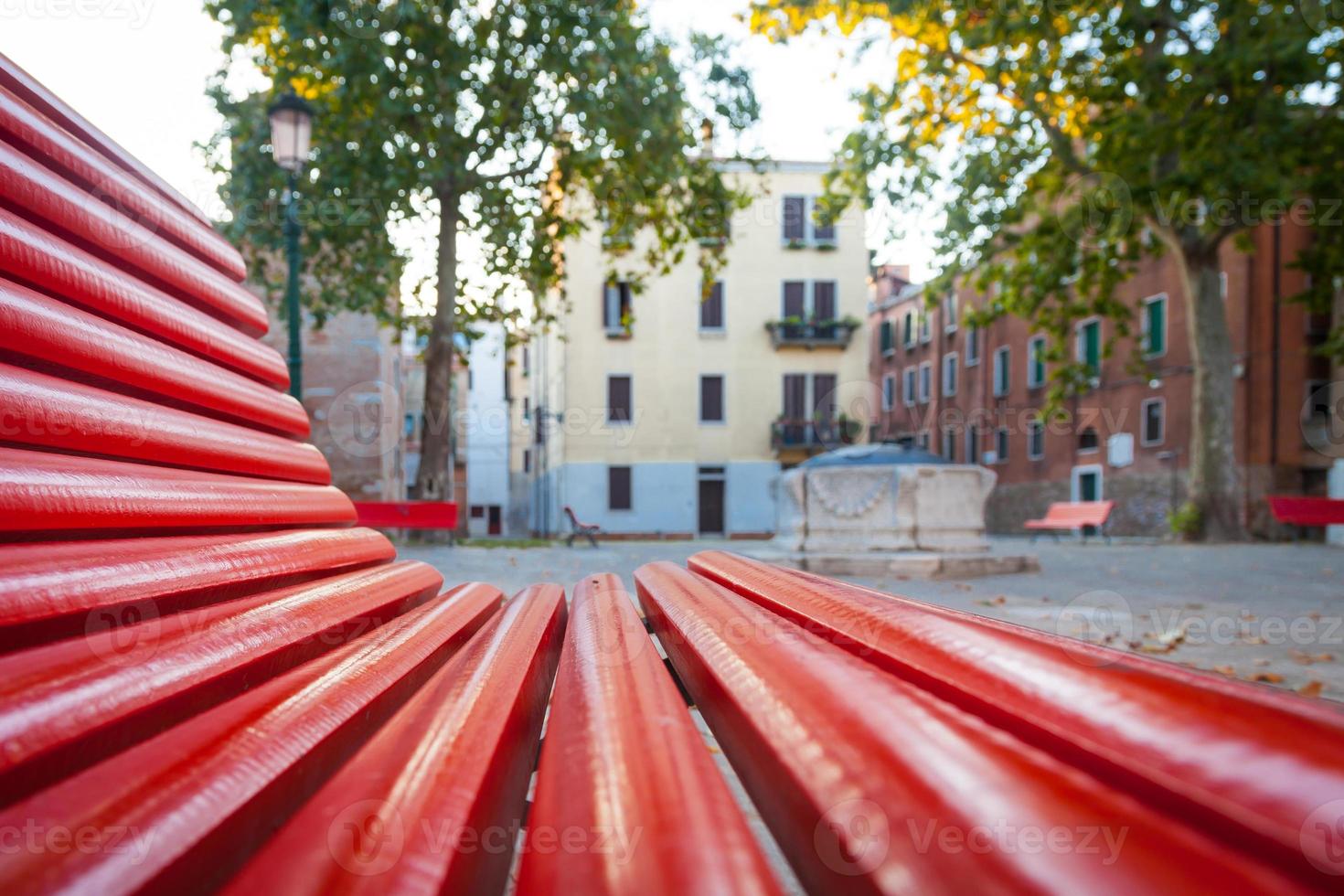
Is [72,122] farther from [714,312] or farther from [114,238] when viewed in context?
[714,312]

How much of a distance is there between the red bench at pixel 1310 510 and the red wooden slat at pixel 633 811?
541cm

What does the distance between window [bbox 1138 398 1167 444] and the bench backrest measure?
6.97 meters

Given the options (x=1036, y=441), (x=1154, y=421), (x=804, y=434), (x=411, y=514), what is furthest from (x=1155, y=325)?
(x=411, y=514)

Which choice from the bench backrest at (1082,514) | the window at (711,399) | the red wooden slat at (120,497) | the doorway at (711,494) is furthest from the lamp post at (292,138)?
the window at (711,399)

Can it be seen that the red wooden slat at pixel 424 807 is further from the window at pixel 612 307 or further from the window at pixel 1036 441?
the window at pixel 1036 441

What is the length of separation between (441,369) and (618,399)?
13946 millimetres

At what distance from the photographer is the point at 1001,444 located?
33594 mm

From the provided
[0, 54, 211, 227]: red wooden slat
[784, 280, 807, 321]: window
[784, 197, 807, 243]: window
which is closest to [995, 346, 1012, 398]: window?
[784, 280, 807, 321]: window

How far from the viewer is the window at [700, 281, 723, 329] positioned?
94.1 feet

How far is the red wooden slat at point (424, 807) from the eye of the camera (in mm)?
583

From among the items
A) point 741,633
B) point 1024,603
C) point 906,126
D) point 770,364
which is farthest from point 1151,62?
point 770,364

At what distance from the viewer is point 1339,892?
0.44 meters

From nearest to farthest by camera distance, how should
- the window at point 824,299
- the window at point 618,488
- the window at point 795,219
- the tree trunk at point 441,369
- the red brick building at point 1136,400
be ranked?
the tree trunk at point 441,369, the red brick building at point 1136,400, the window at point 618,488, the window at point 824,299, the window at point 795,219

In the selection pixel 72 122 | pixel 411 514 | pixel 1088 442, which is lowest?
pixel 411 514
